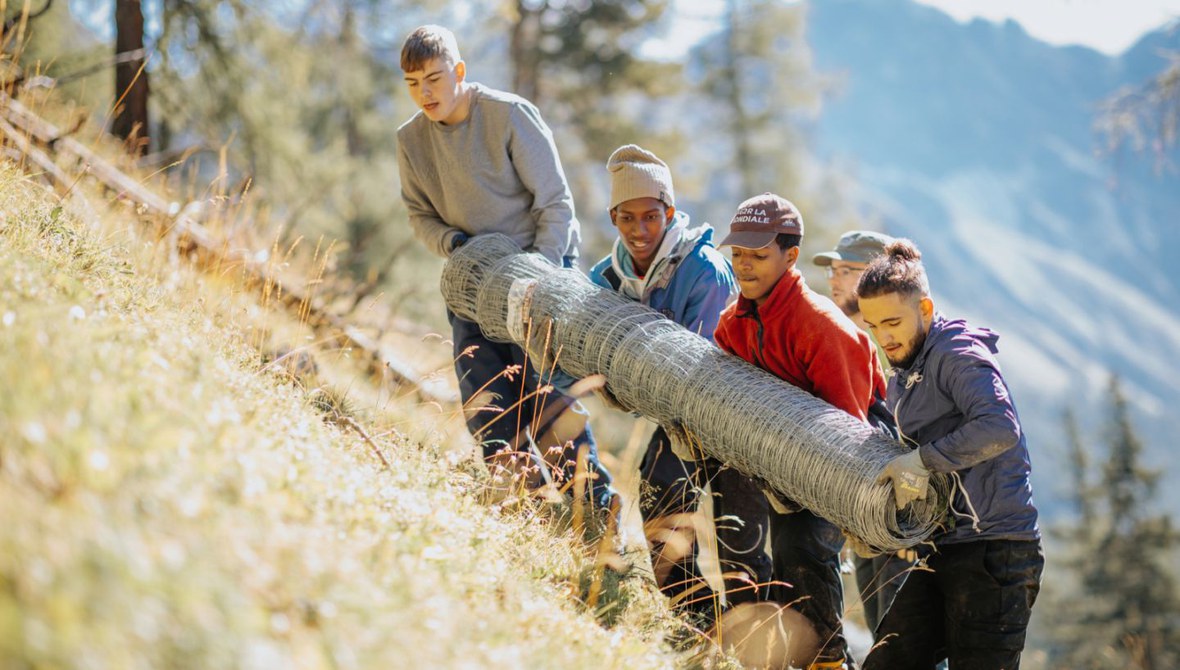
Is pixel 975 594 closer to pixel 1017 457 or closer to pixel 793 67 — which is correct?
pixel 1017 457

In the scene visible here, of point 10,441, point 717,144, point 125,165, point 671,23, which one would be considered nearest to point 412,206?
point 10,441

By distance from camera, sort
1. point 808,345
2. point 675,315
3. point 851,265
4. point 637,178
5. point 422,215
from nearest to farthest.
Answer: point 808,345 < point 637,178 < point 675,315 < point 422,215 < point 851,265

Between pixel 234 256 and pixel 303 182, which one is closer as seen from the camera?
pixel 234 256

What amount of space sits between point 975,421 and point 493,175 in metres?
2.61

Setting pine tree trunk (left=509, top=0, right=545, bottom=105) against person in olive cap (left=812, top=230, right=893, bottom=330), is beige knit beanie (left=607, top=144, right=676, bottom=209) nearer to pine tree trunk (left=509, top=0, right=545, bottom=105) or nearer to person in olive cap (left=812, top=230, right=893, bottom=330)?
person in olive cap (left=812, top=230, right=893, bottom=330)

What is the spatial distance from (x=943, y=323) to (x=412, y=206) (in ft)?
9.22

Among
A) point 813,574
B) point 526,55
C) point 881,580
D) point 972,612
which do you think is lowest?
point 881,580

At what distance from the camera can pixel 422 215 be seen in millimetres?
5004

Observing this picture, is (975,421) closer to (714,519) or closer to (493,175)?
(714,519)

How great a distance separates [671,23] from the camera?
1912 centimetres

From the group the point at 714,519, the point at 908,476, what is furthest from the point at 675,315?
the point at 908,476

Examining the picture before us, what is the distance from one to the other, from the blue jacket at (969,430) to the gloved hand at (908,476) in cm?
4

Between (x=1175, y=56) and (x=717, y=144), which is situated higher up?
(x=1175, y=56)

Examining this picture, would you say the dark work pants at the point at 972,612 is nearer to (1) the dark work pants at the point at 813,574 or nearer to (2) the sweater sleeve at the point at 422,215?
(1) the dark work pants at the point at 813,574
